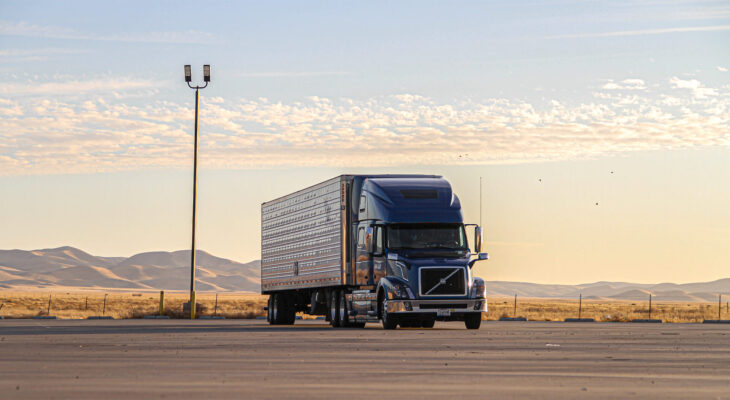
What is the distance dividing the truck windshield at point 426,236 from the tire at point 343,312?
3133mm

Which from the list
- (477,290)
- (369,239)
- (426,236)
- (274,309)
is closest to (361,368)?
(369,239)

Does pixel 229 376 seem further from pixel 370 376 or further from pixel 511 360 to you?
pixel 511 360

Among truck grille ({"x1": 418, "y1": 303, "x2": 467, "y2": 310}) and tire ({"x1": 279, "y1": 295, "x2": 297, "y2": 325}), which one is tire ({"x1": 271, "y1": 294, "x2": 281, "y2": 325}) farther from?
truck grille ({"x1": 418, "y1": 303, "x2": 467, "y2": 310})

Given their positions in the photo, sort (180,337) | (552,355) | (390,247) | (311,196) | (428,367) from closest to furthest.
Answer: (428,367) → (552,355) → (180,337) → (390,247) → (311,196)

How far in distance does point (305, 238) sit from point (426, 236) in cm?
630

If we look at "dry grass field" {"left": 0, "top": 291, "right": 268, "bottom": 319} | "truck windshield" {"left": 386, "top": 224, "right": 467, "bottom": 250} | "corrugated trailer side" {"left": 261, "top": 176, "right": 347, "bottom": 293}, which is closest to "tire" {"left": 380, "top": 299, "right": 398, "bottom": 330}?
"truck windshield" {"left": 386, "top": 224, "right": 467, "bottom": 250}

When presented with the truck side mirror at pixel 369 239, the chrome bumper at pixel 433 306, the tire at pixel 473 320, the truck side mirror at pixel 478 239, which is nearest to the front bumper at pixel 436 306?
the chrome bumper at pixel 433 306

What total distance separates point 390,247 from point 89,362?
1473 cm

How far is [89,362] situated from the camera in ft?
58.0

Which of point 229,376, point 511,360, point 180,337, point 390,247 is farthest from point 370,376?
point 390,247

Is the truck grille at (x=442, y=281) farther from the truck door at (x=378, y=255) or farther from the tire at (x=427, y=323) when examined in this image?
the tire at (x=427, y=323)

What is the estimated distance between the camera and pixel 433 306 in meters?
31.6

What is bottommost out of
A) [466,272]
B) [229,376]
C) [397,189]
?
[229,376]

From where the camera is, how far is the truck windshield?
31672 millimetres
